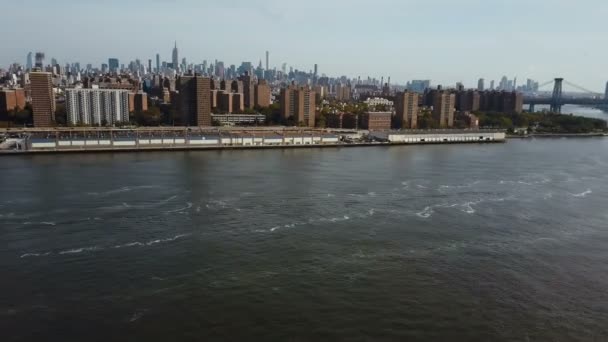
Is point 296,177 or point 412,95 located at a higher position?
point 412,95

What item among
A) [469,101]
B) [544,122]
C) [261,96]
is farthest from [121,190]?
[469,101]

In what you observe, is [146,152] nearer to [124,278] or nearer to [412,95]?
[124,278]

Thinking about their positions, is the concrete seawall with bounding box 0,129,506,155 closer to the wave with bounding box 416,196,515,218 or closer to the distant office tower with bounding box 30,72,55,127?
the distant office tower with bounding box 30,72,55,127

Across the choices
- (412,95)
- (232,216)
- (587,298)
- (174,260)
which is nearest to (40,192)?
(232,216)

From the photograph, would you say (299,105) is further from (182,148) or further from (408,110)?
(182,148)

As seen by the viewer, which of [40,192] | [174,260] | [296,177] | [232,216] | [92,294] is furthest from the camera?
[296,177]

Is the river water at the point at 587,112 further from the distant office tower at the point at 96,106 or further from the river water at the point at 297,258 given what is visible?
the river water at the point at 297,258

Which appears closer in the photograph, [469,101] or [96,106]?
[96,106]
